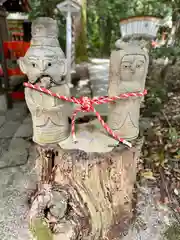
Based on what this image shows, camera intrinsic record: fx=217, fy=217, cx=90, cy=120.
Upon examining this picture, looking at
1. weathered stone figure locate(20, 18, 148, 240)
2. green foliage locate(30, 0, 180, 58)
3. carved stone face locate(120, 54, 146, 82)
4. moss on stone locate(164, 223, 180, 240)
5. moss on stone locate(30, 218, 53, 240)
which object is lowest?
moss on stone locate(164, 223, 180, 240)

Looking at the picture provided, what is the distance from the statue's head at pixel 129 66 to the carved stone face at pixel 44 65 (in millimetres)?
287

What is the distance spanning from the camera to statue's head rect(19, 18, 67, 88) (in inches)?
43.6

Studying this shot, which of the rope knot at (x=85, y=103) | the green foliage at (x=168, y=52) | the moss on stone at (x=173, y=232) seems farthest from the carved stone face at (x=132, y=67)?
the green foliage at (x=168, y=52)

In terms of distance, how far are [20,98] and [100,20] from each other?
649 cm

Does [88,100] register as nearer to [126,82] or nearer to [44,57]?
[126,82]

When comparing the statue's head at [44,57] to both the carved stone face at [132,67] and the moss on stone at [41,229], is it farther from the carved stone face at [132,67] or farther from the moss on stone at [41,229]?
the moss on stone at [41,229]

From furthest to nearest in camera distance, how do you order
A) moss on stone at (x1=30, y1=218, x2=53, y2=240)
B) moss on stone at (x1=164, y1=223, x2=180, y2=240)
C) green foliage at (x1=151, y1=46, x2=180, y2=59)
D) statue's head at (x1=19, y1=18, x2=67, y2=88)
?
green foliage at (x1=151, y1=46, x2=180, y2=59), moss on stone at (x1=164, y1=223, x2=180, y2=240), moss on stone at (x1=30, y1=218, x2=53, y2=240), statue's head at (x1=19, y1=18, x2=67, y2=88)

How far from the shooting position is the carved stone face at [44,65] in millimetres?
1109

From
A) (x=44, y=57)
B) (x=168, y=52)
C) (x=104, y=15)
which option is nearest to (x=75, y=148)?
(x=44, y=57)

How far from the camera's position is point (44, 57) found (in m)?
1.10

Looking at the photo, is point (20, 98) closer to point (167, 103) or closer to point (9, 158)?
point (9, 158)

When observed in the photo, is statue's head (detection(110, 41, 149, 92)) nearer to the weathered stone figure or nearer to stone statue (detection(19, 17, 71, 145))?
the weathered stone figure

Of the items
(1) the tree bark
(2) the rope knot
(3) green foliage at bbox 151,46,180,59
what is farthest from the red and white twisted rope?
(3) green foliage at bbox 151,46,180,59

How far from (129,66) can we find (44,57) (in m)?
0.45
